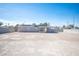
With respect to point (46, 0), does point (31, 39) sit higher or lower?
lower

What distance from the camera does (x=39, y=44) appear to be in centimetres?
260

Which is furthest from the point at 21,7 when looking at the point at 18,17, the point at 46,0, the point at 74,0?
the point at 74,0

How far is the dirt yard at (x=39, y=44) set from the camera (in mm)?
2559

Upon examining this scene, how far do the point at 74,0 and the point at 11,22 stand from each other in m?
1.04

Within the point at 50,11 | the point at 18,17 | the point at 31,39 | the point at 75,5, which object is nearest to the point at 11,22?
Answer: the point at 18,17

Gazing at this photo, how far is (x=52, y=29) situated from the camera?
2.69m

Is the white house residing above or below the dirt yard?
above

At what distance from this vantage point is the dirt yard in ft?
8.39

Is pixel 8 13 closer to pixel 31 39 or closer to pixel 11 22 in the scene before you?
pixel 11 22

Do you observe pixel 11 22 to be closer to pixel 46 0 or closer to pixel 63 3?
pixel 46 0

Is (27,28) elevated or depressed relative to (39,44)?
elevated

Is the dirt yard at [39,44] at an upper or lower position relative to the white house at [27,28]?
lower

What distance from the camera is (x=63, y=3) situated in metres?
2.58

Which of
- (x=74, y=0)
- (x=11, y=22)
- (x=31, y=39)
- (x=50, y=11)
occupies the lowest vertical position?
(x=31, y=39)
